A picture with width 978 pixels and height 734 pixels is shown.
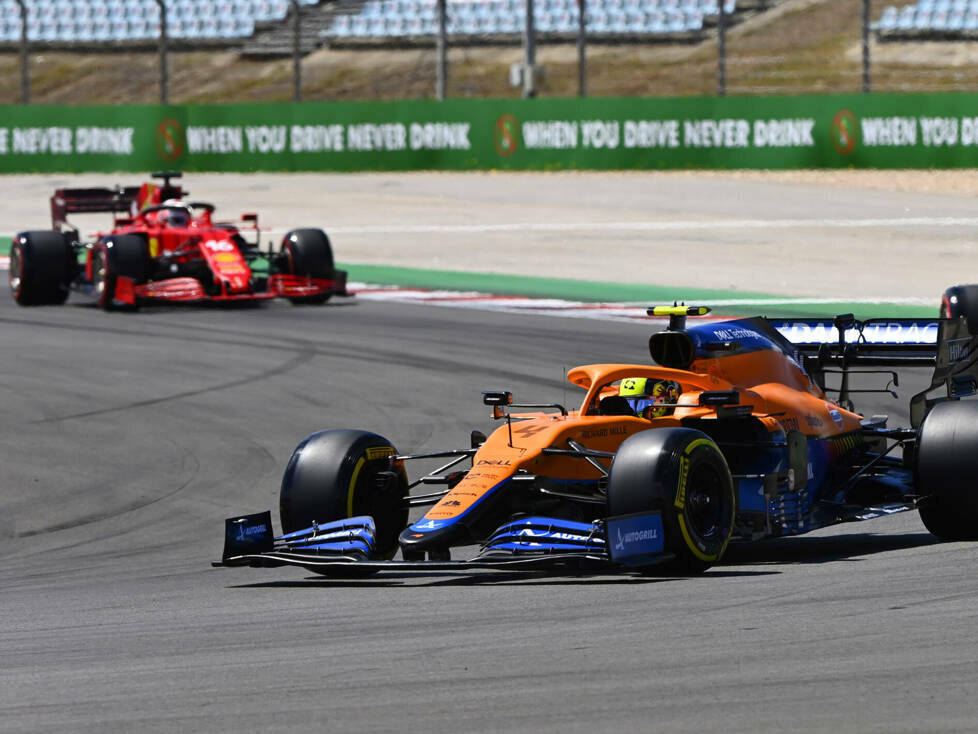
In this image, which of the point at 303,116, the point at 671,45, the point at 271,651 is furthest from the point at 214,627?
the point at 671,45

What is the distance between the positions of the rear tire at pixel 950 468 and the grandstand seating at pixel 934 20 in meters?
37.4

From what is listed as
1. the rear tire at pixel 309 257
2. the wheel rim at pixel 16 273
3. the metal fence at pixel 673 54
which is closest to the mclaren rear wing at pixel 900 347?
the rear tire at pixel 309 257

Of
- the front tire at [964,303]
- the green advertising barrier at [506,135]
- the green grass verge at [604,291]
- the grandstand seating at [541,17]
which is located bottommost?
the green grass verge at [604,291]

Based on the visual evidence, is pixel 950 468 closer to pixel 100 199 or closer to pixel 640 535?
pixel 640 535

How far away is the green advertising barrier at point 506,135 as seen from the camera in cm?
3391

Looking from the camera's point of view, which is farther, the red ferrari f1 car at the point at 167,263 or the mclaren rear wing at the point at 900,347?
the red ferrari f1 car at the point at 167,263

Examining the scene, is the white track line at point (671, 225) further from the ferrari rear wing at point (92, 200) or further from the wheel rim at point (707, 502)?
the wheel rim at point (707, 502)

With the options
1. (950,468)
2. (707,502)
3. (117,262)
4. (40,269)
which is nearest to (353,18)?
(40,269)

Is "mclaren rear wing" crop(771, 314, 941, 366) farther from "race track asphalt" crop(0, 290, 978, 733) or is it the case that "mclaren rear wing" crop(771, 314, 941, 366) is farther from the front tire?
the front tire

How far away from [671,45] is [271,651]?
43693 millimetres

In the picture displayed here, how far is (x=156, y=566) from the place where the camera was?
9508mm

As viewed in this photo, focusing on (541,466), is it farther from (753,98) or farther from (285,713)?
(753,98)

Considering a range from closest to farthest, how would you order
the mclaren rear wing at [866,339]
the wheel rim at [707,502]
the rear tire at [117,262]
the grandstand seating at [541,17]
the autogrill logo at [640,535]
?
the autogrill logo at [640,535]
the wheel rim at [707,502]
the mclaren rear wing at [866,339]
the rear tire at [117,262]
the grandstand seating at [541,17]

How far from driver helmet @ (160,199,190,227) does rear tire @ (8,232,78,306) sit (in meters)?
1.28
